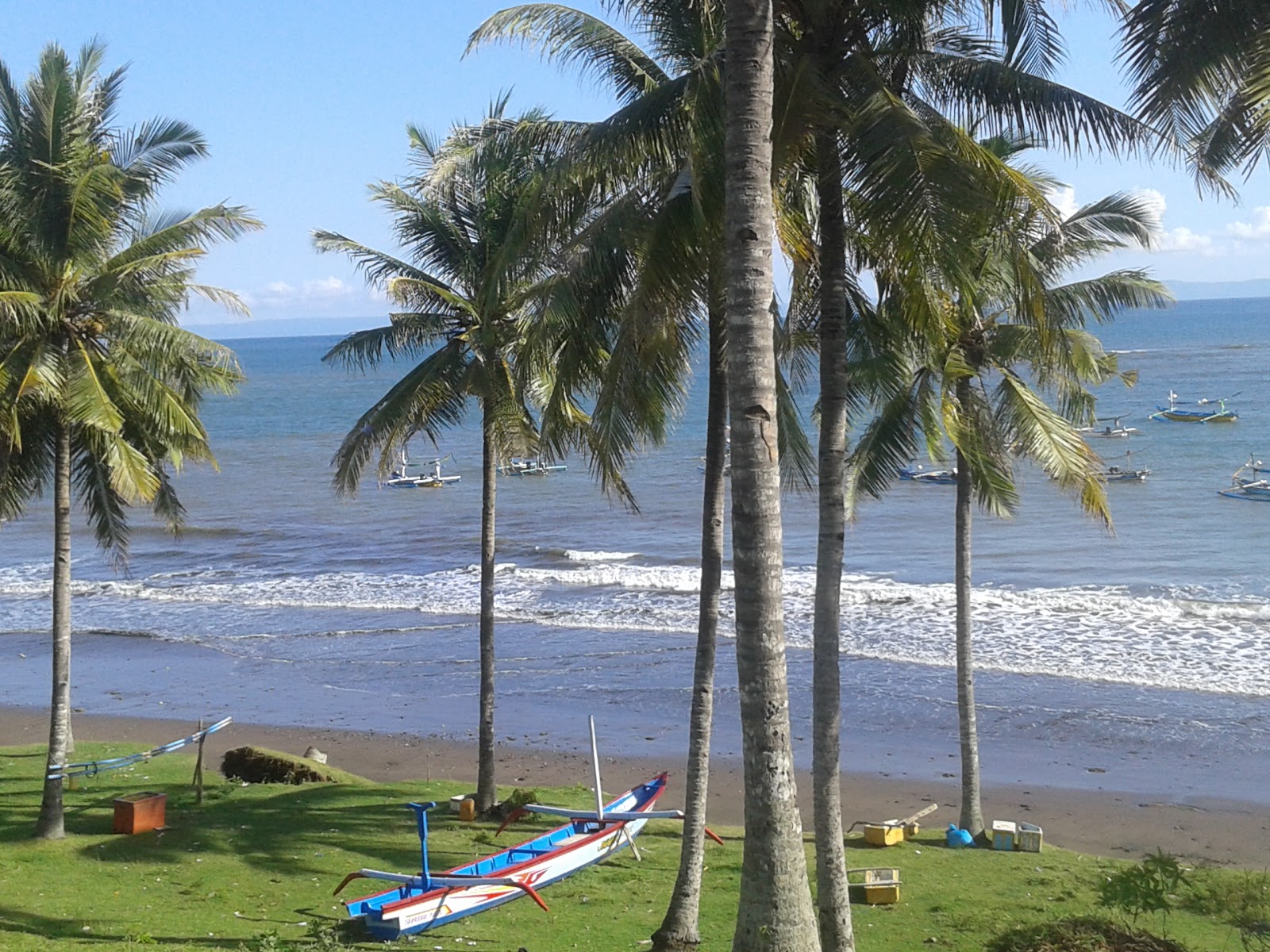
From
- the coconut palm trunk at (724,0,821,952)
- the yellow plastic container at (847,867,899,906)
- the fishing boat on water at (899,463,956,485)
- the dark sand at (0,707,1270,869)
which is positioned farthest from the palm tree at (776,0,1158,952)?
the fishing boat on water at (899,463,956,485)

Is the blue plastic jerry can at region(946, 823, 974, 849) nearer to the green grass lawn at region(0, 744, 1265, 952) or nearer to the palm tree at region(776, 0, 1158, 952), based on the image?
the green grass lawn at region(0, 744, 1265, 952)

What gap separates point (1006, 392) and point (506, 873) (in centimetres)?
705

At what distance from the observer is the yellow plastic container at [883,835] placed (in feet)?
44.0

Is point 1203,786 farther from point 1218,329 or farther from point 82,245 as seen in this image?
point 1218,329

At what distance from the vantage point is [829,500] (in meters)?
8.40

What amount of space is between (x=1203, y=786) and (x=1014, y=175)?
12.8m

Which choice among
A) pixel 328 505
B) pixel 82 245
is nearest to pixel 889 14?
pixel 82 245

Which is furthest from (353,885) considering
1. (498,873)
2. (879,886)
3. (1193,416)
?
(1193,416)

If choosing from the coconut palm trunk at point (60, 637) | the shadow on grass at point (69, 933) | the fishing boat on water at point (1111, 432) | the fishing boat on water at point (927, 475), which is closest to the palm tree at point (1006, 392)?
the shadow on grass at point (69, 933)

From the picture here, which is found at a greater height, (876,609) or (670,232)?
(670,232)

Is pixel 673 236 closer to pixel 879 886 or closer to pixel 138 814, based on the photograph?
pixel 879 886

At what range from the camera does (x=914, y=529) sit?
4312cm

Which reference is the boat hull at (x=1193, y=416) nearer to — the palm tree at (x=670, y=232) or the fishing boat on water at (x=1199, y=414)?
the fishing boat on water at (x=1199, y=414)

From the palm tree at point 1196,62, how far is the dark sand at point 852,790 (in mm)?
9300
